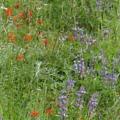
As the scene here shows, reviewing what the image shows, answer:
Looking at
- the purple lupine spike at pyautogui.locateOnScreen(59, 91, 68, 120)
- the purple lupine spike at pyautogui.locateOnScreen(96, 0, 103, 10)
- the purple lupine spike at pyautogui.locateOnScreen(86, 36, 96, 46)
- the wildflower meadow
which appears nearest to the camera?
the purple lupine spike at pyautogui.locateOnScreen(59, 91, 68, 120)

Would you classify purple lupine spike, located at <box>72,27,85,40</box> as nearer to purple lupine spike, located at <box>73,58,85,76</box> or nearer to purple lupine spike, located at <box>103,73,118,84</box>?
purple lupine spike, located at <box>73,58,85,76</box>

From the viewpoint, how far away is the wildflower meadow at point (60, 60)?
2.98 meters

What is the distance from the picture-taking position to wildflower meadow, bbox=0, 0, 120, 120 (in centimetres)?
298

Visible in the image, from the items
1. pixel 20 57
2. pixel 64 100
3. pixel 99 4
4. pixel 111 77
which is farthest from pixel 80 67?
pixel 99 4

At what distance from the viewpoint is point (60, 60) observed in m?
3.70

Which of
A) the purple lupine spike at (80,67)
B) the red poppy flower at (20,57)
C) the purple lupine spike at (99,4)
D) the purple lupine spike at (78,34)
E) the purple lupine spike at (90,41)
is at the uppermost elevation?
the purple lupine spike at (99,4)

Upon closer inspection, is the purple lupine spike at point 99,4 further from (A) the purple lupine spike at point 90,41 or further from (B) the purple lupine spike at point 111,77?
(B) the purple lupine spike at point 111,77

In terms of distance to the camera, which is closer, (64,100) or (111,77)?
(64,100)

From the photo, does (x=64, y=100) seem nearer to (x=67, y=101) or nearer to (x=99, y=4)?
(x=67, y=101)

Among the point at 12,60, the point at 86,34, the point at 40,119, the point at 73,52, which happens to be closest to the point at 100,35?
the point at 86,34

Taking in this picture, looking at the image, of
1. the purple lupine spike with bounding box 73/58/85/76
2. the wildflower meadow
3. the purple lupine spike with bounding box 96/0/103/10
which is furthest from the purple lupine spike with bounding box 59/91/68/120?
the purple lupine spike with bounding box 96/0/103/10

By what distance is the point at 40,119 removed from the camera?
8.99 ft

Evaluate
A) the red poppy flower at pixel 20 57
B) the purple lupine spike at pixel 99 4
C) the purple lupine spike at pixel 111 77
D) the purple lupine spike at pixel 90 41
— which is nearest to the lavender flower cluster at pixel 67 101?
the purple lupine spike at pixel 111 77

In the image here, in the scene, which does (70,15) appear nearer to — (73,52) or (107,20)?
(107,20)
